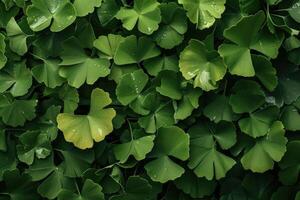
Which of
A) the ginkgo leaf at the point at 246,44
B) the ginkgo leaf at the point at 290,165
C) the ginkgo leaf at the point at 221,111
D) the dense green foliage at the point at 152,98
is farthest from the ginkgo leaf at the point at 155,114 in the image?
the ginkgo leaf at the point at 290,165

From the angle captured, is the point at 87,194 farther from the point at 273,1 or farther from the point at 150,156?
the point at 273,1

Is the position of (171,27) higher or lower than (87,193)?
higher

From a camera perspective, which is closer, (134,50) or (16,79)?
(134,50)

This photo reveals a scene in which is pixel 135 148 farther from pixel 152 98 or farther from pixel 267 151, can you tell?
pixel 267 151

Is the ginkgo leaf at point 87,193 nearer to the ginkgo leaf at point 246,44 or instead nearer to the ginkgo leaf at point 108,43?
the ginkgo leaf at point 108,43

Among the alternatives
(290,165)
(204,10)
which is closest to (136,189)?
(290,165)

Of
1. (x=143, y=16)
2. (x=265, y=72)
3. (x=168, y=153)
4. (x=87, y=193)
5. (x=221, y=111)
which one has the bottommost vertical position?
(x=87, y=193)
